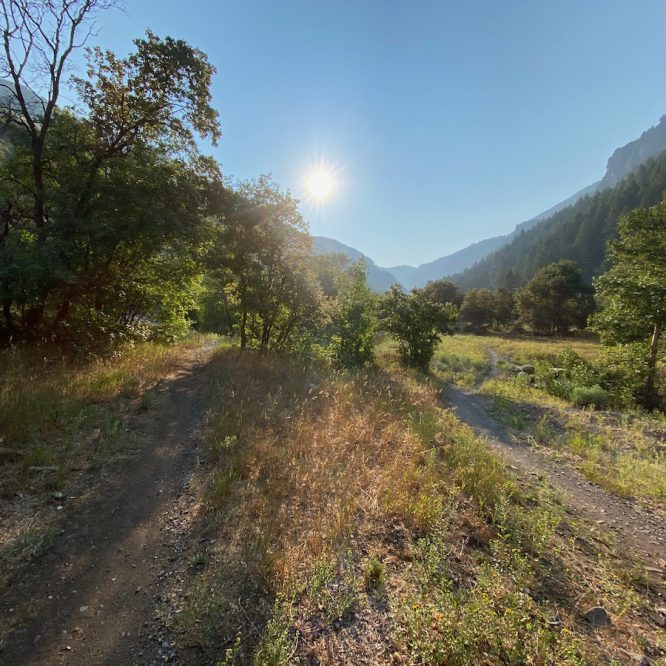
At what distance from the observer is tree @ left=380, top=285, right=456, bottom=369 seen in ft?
66.4

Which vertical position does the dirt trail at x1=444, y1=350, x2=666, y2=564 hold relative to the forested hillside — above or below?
below

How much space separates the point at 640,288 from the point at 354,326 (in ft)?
45.1

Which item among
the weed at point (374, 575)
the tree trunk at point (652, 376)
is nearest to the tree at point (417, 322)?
the tree trunk at point (652, 376)

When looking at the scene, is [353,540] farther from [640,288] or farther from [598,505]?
[640,288]

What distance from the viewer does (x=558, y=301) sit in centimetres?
5372

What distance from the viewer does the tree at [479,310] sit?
6250cm

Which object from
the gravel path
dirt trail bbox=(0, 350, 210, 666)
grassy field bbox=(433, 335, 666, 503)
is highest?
dirt trail bbox=(0, 350, 210, 666)

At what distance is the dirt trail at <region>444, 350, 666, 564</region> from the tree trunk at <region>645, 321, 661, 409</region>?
37.1ft

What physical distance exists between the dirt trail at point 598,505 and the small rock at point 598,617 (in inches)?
72.8

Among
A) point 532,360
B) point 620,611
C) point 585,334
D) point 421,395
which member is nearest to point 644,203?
point 585,334

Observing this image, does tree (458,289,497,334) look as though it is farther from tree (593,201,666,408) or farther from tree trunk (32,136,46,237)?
tree trunk (32,136,46,237)

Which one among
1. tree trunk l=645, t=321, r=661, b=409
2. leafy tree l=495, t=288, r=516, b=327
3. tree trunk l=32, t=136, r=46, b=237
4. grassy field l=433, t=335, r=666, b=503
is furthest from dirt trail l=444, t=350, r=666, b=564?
leafy tree l=495, t=288, r=516, b=327

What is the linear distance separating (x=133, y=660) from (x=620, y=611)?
4895mm

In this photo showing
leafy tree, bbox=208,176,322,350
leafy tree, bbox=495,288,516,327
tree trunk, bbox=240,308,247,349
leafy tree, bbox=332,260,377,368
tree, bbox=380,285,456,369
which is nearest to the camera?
Answer: leafy tree, bbox=208,176,322,350
